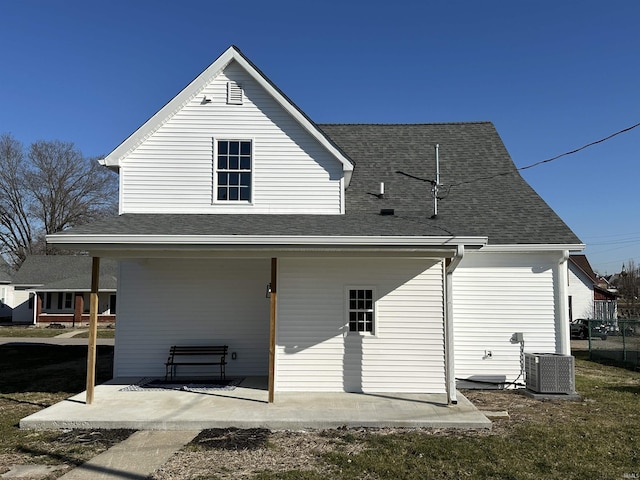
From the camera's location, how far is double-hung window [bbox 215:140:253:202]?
11.5 metres

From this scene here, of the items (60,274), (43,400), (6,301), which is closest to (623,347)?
(43,400)

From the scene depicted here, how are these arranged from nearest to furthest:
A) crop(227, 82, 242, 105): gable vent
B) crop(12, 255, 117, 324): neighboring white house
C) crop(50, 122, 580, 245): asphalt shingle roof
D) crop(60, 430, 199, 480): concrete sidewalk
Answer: crop(60, 430, 199, 480): concrete sidewalk < crop(50, 122, 580, 245): asphalt shingle roof < crop(227, 82, 242, 105): gable vent < crop(12, 255, 117, 324): neighboring white house

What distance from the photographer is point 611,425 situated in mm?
8109

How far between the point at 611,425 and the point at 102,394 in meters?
9.17

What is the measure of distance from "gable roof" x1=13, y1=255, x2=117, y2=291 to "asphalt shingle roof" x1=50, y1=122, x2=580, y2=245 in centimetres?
2371

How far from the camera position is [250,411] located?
331 inches

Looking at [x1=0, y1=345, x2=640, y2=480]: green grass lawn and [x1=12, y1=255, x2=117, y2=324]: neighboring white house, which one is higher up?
[x1=12, y1=255, x2=117, y2=324]: neighboring white house

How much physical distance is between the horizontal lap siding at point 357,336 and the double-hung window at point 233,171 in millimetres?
2206

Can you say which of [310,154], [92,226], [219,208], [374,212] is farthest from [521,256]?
[92,226]

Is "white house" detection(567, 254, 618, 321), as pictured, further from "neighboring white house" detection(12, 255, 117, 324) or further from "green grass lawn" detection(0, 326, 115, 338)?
"neighboring white house" detection(12, 255, 117, 324)

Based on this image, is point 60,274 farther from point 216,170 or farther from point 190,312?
point 216,170

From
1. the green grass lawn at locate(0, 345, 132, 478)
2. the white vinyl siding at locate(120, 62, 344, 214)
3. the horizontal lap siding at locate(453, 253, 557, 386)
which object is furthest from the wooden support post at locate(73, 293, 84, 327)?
the horizontal lap siding at locate(453, 253, 557, 386)

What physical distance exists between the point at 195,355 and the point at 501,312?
7.05 meters

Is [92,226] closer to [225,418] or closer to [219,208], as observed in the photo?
[219,208]
